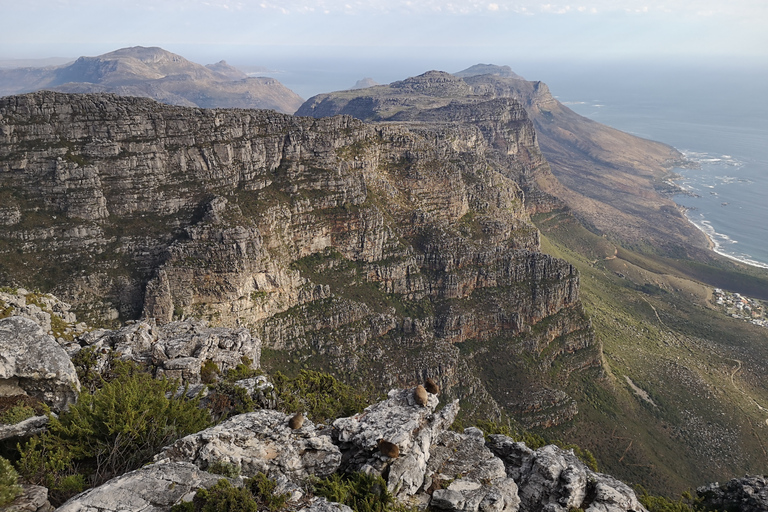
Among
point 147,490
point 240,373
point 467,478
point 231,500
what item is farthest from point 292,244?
point 231,500

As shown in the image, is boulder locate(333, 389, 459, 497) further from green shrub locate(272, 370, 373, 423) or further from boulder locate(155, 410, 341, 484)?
green shrub locate(272, 370, 373, 423)

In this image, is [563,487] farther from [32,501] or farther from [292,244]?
[292,244]

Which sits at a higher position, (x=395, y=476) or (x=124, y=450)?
(x=124, y=450)

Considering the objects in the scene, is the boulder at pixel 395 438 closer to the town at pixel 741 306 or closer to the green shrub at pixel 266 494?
the green shrub at pixel 266 494

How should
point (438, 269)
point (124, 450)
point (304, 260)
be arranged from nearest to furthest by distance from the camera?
point (124, 450), point (304, 260), point (438, 269)

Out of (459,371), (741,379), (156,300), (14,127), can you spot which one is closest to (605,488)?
(459,371)

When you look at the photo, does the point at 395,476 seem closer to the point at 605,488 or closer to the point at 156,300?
the point at 605,488
